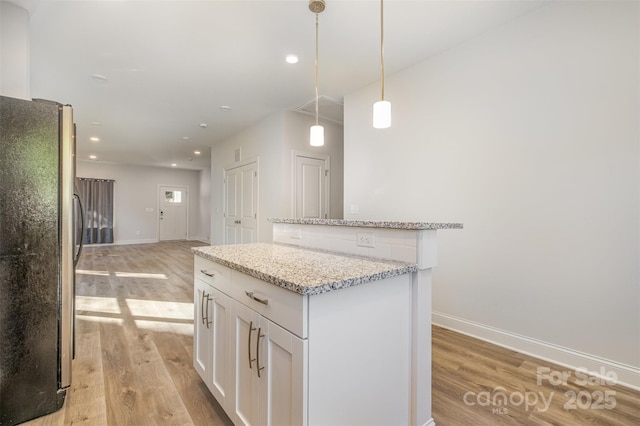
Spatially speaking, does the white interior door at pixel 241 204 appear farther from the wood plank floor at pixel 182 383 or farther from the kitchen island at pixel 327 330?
the kitchen island at pixel 327 330

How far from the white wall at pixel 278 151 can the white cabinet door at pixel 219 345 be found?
2839 millimetres

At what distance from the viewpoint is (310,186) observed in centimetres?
470

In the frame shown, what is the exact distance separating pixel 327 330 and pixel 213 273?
854 millimetres

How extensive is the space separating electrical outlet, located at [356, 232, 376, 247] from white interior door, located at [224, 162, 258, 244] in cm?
359

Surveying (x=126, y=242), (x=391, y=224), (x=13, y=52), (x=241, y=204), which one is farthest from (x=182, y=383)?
(x=126, y=242)

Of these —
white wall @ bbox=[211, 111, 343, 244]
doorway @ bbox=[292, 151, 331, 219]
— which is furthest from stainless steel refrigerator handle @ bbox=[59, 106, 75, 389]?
doorway @ bbox=[292, 151, 331, 219]

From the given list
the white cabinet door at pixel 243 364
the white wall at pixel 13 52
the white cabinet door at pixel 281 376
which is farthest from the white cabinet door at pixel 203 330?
the white wall at pixel 13 52

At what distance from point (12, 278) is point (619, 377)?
3.62m

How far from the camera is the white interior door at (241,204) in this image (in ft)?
16.7

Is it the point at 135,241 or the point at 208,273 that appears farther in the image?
the point at 135,241

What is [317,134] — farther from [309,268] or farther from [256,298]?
[256,298]

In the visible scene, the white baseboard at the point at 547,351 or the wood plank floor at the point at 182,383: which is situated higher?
the white baseboard at the point at 547,351

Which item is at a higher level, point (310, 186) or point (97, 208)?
point (310, 186)

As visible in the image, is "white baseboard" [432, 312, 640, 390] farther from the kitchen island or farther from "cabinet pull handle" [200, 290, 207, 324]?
"cabinet pull handle" [200, 290, 207, 324]
